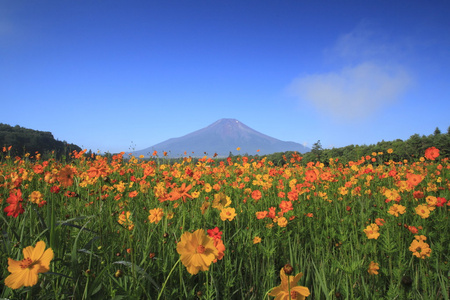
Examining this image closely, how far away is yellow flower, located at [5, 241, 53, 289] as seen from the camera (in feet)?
2.62

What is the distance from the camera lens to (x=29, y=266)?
2.75 feet

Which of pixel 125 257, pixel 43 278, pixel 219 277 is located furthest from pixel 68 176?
pixel 219 277

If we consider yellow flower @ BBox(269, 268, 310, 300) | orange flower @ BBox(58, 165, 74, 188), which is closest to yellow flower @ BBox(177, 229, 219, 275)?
yellow flower @ BBox(269, 268, 310, 300)

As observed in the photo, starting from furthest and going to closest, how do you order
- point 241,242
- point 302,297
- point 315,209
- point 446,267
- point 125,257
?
point 315,209
point 241,242
point 446,267
point 125,257
point 302,297

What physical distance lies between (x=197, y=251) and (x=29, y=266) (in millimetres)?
589

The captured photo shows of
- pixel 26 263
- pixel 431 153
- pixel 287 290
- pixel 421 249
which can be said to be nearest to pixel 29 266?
pixel 26 263

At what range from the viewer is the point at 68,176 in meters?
1.42

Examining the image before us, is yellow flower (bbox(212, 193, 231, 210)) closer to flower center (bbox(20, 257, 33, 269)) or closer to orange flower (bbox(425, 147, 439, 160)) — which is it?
flower center (bbox(20, 257, 33, 269))

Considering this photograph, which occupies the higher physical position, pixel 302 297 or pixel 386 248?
pixel 302 297

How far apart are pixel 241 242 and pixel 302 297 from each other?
4.16 feet

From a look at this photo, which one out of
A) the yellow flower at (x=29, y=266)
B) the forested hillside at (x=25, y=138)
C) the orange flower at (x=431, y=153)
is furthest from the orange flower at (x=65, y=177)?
the forested hillside at (x=25, y=138)

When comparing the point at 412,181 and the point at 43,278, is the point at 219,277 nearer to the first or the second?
the point at 43,278

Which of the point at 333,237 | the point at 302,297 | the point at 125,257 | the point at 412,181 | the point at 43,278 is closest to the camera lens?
the point at 302,297

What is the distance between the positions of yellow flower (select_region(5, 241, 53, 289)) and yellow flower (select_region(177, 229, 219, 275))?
0.46 meters
